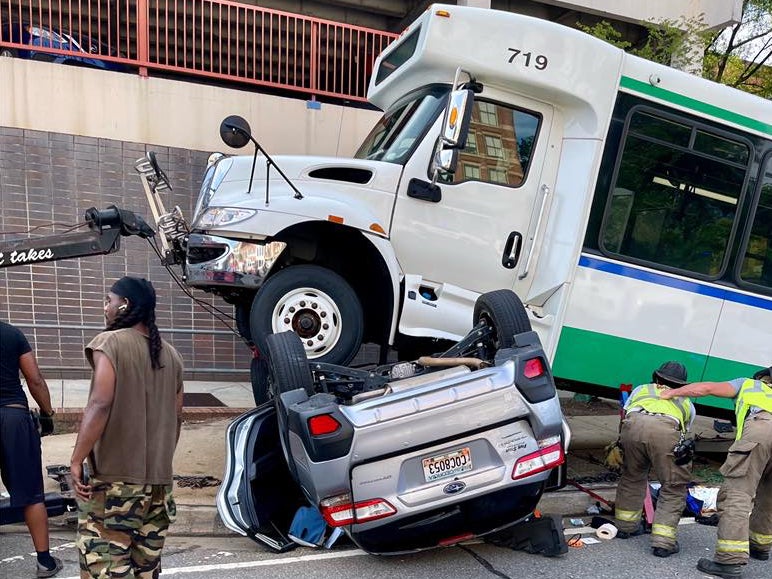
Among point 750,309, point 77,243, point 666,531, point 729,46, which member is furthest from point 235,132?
point 729,46

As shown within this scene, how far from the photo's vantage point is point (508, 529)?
439cm

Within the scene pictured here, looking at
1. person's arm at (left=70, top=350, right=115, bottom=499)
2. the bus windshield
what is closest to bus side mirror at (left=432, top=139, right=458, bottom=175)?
the bus windshield

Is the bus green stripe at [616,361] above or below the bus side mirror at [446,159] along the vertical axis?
below

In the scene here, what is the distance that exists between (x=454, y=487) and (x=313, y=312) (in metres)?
1.58

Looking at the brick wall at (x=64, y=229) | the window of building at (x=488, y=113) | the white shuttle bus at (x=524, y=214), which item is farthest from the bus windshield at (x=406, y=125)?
the brick wall at (x=64, y=229)

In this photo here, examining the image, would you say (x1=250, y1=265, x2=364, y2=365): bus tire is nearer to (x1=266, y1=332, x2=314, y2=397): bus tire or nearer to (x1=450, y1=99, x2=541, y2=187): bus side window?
(x1=266, y1=332, x2=314, y2=397): bus tire

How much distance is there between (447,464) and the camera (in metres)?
3.56

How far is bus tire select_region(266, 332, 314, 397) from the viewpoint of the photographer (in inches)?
150

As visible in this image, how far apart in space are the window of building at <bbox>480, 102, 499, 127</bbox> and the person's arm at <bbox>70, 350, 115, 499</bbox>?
3227mm

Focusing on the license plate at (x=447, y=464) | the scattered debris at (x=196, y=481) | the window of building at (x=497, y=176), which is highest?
the window of building at (x=497, y=176)

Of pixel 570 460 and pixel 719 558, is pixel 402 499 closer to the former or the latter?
pixel 719 558

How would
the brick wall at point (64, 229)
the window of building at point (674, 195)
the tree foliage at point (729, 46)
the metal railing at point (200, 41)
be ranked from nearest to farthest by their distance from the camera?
1. the window of building at point (674, 195)
2. the brick wall at point (64, 229)
3. the metal railing at point (200, 41)
4. the tree foliage at point (729, 46)

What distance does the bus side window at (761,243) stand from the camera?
5551 millimetres

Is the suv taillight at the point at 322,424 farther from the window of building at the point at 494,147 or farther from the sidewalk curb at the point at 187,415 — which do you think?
the sidewalk curb at the point at 187,415
